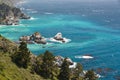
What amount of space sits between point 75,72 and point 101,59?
44414 millimetres

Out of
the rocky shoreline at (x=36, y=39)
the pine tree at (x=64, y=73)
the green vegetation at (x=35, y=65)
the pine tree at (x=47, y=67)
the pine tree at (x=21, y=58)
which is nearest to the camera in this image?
the green vegetation at (x=35, y=65)

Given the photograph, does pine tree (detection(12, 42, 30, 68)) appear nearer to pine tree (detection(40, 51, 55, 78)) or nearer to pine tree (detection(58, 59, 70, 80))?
pine tree (detection(40, 51, 55, 78))

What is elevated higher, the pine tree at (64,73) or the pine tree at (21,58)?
the pine tree at (21,58)

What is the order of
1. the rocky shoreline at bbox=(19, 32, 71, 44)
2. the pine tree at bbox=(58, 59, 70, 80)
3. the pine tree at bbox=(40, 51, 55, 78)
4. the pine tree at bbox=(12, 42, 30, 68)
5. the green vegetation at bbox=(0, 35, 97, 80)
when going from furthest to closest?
the rocky shoreline at bbox=(19, 32, 71, 44) < the pine tree at bbox=(58, 59, 70, 80) < the pine tree at bbox=(40, 51, 55, 78) < the pine tree at bbox=(12, 42, 30, 68) < the green vegetation at bbox=(0, 35, 97, 80)

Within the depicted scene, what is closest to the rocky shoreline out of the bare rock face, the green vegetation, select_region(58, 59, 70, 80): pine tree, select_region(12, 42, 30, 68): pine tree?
the bare rock face

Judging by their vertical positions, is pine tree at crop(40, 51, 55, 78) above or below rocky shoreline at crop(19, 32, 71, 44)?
above

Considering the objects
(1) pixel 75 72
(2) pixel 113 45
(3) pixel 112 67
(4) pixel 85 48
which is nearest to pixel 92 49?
(4) pixel 85 48

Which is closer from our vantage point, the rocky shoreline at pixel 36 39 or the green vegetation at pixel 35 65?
the green vegetation at pixel 35 65

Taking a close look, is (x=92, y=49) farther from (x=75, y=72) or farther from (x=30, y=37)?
(x=75, y=72)

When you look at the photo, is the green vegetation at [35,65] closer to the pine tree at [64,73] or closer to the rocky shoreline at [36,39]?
the pine tree at [64,73]

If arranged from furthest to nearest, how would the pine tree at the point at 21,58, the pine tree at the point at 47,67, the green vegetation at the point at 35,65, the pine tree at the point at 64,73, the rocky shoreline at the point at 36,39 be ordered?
the rocky shoreline at the point at 36,39 → the pine tree at the point at 64,73 → the pine tree at the point at 47,67 → the pine tree at the point at 21,58 → the green vegetation at the point at 35,65

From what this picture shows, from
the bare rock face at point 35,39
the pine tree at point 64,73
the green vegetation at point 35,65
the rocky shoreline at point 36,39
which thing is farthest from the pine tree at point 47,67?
the bare rock face at point 35,39

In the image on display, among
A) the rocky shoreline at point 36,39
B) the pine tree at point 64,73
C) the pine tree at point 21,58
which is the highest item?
the pine tree at point 21,58

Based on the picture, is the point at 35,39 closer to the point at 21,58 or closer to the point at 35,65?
the point at 35,65
